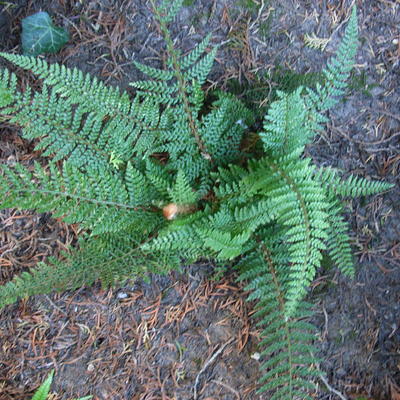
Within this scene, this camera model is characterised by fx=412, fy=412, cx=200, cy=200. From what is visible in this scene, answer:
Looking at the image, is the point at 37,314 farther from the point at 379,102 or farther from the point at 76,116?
the point at 379,102

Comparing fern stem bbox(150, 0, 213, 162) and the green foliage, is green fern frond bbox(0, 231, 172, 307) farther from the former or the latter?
fern stem bbox(150, 0, 213, 162)

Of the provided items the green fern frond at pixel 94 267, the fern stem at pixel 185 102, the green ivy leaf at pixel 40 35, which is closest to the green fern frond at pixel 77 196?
the green fern frond at pixel 94 267

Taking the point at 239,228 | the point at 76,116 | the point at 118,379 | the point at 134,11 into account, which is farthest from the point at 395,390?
the point at 134,11

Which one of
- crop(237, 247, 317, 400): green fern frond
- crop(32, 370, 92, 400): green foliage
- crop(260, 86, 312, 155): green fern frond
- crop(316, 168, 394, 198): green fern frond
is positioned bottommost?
crop(32, 370, 92, 400): green foliage

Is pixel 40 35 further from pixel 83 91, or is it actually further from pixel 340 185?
pixel 340 185

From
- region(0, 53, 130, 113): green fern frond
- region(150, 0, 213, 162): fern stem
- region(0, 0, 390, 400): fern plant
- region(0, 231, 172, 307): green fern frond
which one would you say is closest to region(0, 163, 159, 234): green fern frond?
region(0, 0, 390, 400): fern plant
